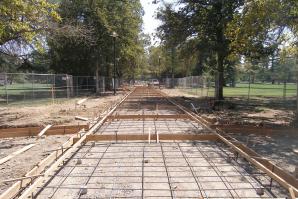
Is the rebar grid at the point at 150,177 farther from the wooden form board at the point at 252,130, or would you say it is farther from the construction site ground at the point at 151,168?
the wooden form board at the point at 252,130

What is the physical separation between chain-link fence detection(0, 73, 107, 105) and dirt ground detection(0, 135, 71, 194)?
46.9ft

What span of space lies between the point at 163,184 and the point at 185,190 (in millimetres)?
512

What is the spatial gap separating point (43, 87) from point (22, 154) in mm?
24477

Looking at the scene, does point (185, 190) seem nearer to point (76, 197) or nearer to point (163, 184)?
point (163, 184)

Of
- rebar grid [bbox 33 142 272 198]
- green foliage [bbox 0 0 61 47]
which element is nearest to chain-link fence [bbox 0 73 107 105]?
green foliage [bbox 0 0 61 47]

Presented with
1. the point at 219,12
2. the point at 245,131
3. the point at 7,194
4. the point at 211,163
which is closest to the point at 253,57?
the point at 219,12

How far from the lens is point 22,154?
970cm

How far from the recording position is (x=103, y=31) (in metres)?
41.8

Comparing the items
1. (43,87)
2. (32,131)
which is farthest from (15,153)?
(43,87)

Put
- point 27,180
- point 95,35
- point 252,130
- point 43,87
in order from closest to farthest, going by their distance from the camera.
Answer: point 27,180
point 252,130
point 43,87
point 95,35

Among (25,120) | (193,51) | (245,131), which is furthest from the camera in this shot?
(193,51)

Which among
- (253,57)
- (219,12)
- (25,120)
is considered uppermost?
(219,12)

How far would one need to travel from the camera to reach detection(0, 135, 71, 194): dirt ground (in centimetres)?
→ 774

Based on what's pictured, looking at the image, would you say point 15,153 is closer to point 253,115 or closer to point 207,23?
point 253,115
